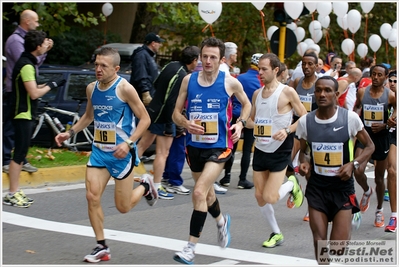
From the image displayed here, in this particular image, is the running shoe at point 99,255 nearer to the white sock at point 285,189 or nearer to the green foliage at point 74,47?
the white sock at point 285,189

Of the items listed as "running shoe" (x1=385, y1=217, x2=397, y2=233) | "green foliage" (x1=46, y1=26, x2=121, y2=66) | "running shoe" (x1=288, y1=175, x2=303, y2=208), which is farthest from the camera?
"green foliage" (x1=46, y1=26, x2=121, y2=66)

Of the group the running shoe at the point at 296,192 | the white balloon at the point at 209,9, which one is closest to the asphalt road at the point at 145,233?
the running shoe at the point at 296,192

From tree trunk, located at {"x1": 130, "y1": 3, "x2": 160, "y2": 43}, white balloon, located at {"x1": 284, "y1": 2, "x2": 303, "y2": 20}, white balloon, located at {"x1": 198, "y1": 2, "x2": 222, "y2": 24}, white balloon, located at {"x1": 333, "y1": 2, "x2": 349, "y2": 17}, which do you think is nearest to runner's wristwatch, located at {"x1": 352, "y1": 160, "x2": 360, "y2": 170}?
white balloon, located at {"x1": 284, "y1": 2, "x2": 303, "y2": 20}

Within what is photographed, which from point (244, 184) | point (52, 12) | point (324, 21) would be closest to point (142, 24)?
point (52, 12)

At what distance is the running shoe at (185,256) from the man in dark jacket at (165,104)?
3.48 metres

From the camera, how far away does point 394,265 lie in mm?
6438

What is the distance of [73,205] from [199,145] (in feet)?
9.41

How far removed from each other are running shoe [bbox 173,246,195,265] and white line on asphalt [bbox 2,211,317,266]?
451mm

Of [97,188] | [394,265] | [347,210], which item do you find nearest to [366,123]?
[394,265]

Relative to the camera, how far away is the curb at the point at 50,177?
32.4ft

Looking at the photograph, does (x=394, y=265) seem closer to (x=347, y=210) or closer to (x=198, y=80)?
(x=347, y=210)

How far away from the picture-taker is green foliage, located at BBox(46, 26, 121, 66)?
74.6 ft

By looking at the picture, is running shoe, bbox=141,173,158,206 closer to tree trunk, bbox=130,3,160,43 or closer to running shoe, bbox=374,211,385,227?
running shoe, bbox=374,211,385,227

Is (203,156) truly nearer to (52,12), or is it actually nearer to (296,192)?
(296,192)
